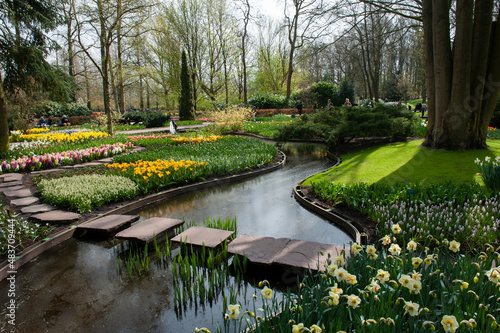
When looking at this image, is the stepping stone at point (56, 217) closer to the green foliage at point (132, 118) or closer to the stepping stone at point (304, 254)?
the stepping stone at point (304, 254)

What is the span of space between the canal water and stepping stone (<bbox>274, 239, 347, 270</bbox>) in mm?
302

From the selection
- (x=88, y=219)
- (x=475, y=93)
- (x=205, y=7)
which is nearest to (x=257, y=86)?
(x=205, y=7)

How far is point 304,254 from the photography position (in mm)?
3389

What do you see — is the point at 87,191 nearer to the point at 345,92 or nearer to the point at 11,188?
the point at 11,188

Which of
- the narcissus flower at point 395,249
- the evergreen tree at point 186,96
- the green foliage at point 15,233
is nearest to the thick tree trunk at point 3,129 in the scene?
the green foliage at point 15,233

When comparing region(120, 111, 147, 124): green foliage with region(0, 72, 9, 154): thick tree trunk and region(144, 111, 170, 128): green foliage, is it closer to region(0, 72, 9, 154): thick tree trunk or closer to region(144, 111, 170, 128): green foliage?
region(144, 111, 170, 128): green foliage

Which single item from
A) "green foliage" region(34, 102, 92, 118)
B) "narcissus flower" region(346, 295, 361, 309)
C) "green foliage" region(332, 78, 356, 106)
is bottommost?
"narcissus flower" region(346, 295, 361, 309)

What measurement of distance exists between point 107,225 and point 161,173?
2149 millimetres

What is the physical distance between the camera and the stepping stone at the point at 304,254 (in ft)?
10.4

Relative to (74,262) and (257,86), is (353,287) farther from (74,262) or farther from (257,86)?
(257,86)

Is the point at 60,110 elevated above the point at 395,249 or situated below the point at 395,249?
above

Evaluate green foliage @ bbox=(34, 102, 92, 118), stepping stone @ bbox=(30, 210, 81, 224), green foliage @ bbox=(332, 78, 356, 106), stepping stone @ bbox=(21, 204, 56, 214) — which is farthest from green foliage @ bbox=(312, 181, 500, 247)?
green foliage @ bbox=(34, 102, 92, 118)

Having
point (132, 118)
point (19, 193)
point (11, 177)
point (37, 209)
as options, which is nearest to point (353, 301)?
point (37, 209)

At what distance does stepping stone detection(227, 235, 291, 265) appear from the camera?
338cm
